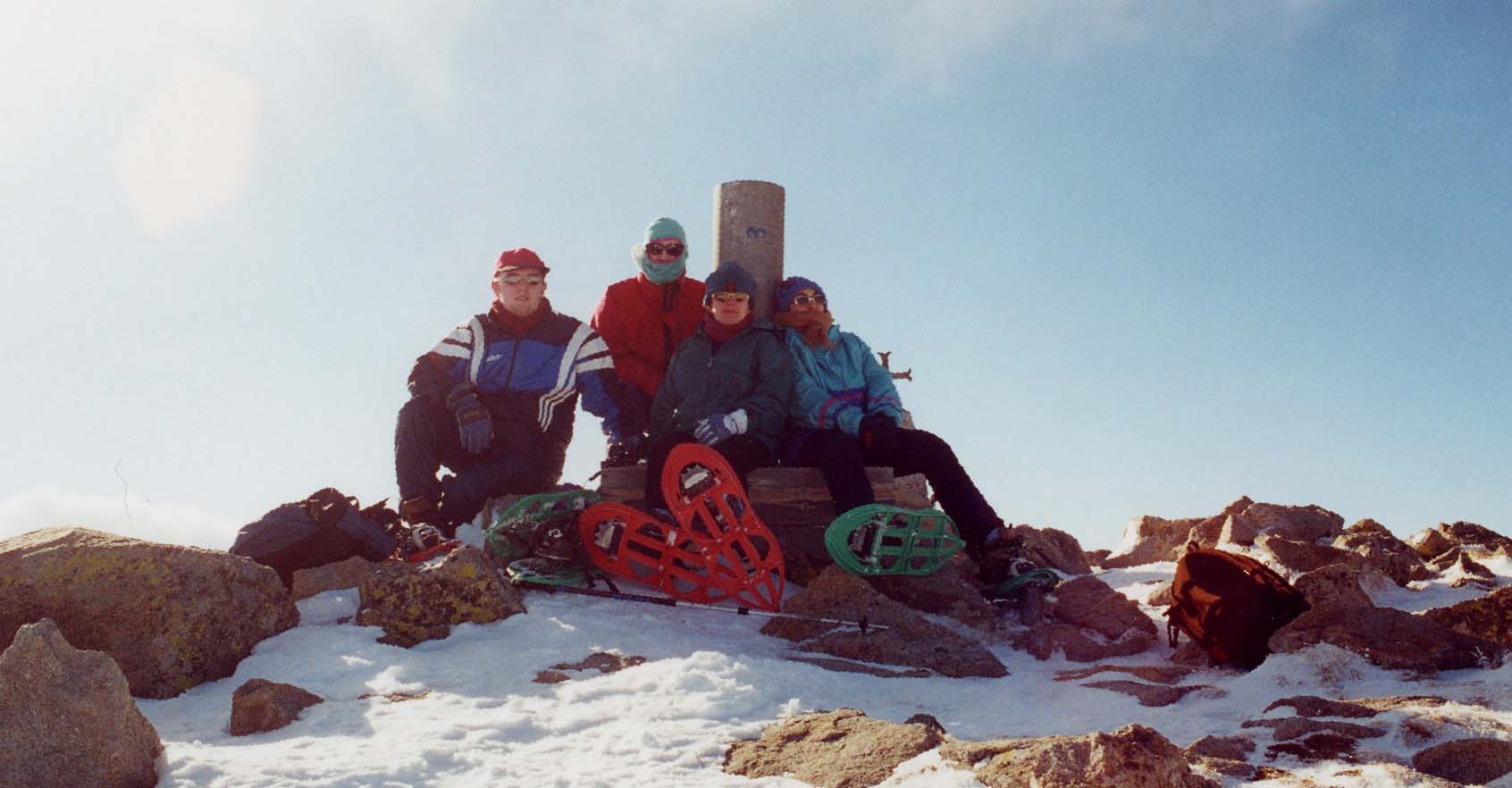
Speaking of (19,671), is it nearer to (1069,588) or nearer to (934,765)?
(934,765)

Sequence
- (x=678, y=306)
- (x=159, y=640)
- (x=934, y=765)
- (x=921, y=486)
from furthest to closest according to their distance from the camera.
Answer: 1. (x=678, y=306)
2. (x=921, y=486)
3. (x=159, y=640)
4. (x=934, y=765)

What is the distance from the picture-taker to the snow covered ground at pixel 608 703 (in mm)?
3670

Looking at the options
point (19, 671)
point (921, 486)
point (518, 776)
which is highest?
point (921, 486)

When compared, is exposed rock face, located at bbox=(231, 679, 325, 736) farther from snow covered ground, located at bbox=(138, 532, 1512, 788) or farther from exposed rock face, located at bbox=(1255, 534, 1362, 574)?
exposed rock face, located at bbox=(1255, 534, 1362, 574)

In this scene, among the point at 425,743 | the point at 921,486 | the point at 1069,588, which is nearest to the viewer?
the point at 425,743

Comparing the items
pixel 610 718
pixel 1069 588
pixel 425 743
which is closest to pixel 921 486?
pixel 1069 588

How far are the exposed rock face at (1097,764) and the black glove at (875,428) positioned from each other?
14.7 feet

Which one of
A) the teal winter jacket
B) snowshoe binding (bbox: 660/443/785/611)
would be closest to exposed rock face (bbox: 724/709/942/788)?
snowshoe binding (bbox: 660/443/785/611)

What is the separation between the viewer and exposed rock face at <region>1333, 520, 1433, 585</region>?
326 inches

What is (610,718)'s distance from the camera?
4.32m

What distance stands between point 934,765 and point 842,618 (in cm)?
298

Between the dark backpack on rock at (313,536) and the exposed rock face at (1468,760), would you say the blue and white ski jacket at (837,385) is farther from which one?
the exposed rock face at (1468,760)

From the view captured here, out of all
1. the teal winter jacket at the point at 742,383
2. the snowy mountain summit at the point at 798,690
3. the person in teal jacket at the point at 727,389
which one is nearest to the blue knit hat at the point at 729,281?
the person in teal jacket at the point at 727,389

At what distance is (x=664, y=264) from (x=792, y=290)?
1.06m
